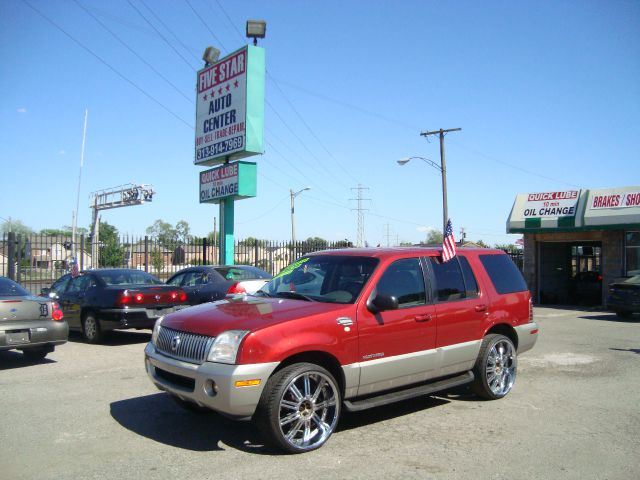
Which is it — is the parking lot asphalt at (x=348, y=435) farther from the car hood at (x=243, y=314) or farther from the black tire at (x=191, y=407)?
the car hood at (x=243, y=314)

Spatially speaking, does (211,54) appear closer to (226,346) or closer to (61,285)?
(61,285)

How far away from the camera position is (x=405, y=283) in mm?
5910

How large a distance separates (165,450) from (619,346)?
369 inches

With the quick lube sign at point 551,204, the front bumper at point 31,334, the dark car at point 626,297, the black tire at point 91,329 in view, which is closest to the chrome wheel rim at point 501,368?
the front bumper at point 31,334

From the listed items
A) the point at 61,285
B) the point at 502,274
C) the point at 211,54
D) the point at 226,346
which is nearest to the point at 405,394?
the point at 226,346

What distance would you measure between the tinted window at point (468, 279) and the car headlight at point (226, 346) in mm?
3044

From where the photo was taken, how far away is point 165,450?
4832 mm

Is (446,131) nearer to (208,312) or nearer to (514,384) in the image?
(514,384)

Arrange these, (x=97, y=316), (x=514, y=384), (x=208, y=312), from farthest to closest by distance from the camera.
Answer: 1. (x=97, y=316)
2. (x=514, y=384)
3. (x=208, y=312)

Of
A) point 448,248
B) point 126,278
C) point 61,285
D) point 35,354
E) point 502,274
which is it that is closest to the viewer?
point 448,248

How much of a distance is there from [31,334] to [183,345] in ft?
14.6

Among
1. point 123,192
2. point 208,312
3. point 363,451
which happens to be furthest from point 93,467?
point 123,192

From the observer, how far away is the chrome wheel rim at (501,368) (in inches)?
260

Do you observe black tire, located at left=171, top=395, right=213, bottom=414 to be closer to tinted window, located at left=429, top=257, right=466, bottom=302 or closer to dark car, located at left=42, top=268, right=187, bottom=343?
tinted window, located at left=429, top=257, right=466, bottom=302
